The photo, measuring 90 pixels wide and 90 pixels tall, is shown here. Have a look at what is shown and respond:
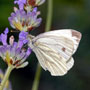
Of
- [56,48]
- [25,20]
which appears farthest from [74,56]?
[25,20]

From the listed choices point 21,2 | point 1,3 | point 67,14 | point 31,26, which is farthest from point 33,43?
point 67,14

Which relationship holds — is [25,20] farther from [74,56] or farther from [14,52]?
[74,56]

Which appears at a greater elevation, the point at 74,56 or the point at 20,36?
the point at 20,36

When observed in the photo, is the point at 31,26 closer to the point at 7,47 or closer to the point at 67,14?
the point at 7,47

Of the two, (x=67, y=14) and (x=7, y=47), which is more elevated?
(x=7, y=47)

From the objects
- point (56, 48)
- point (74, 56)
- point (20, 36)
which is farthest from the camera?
point (74, 56)

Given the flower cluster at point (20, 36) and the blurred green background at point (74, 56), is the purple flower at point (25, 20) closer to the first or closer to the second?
the flower cluster at point (20, 36)

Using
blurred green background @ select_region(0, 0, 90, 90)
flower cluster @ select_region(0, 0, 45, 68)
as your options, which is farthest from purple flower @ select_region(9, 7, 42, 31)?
blurred green background @ select_region(0, 0, 90, 90)
